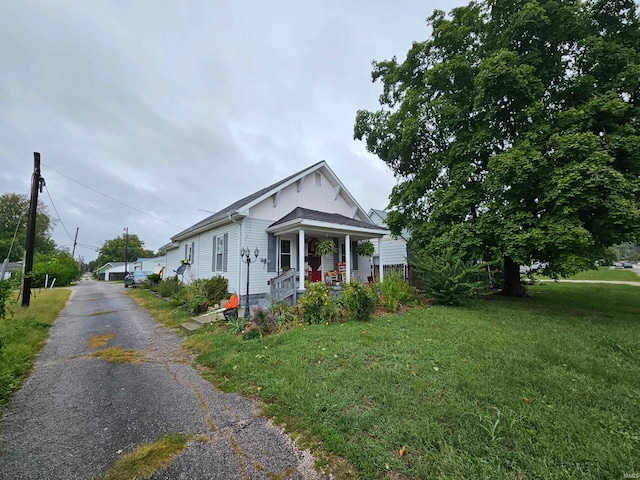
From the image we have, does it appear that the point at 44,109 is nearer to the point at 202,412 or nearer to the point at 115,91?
the point at 115,91

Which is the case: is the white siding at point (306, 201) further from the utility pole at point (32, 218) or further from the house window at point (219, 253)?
the utility pole at point (32, 218)

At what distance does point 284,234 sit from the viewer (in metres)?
11.1

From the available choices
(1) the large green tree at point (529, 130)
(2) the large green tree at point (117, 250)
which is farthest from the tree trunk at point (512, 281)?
(2) the large green tree at point (117, 250)

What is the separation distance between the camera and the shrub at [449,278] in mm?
8273

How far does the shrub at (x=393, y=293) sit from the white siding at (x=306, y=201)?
5565 mm

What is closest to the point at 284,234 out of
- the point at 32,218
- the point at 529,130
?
the point at 529,130

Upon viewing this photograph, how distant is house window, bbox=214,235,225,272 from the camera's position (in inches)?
462

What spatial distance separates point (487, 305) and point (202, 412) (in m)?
9.22

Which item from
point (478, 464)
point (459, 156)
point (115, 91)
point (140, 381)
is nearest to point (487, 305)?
point (459, 156)

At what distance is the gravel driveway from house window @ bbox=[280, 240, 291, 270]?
6.39 metres

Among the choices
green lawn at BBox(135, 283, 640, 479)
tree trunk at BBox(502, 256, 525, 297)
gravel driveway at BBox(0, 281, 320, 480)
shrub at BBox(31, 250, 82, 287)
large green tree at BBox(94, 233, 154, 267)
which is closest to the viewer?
green lawn at BBox(135, 283, 640, 479)

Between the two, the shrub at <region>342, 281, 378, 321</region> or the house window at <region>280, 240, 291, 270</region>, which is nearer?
the shrub at <region>342, 281, 378, 321</region>

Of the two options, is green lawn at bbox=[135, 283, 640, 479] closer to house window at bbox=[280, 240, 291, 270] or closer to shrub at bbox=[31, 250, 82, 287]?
house window at bbox=[280, 240, 291, 270]

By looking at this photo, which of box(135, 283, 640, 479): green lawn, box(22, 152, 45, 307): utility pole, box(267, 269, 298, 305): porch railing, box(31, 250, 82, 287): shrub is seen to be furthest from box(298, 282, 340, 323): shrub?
box(31, 250, 82, 287): shrub
